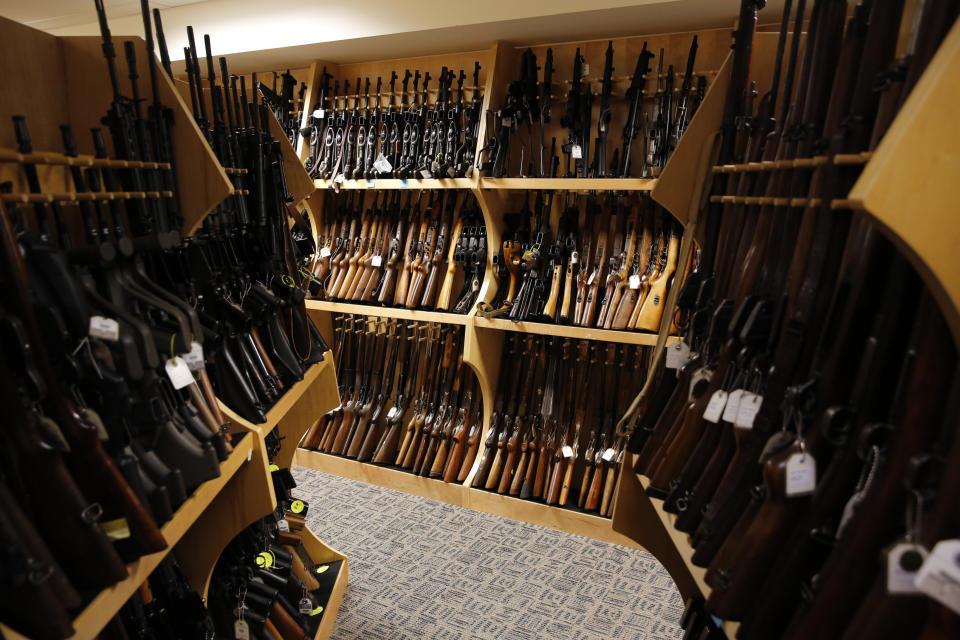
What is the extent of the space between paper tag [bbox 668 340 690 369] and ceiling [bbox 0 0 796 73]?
1.67m

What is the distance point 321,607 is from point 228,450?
4.10 feet

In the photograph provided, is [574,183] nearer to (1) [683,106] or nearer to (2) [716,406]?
(1) [683,106]

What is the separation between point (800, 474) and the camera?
934 mm

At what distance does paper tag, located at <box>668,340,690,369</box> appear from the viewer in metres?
1.50

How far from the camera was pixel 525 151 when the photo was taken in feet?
10.9

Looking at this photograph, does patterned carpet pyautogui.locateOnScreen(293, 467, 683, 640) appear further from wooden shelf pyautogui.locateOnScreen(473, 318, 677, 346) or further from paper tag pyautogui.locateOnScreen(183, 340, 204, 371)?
paper tag pyautogui.locateOnScreen(183, 340, 204, 371)

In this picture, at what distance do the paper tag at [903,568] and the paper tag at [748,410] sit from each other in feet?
1.29

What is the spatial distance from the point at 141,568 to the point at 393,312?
2.41 m

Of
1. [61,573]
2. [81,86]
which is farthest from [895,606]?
[81,86]

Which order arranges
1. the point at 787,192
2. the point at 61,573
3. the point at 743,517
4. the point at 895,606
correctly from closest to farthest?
the point at 895,606, the point at 61,573, the point at 743,517, the point at 787,192

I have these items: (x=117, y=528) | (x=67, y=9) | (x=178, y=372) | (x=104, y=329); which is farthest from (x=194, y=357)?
(x=67, y=9)

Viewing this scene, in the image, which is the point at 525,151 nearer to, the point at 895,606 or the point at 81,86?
the point at 81,86

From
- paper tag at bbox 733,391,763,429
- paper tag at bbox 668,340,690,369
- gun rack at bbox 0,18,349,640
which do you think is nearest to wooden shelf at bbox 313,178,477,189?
gun rack at bbox 0,18,349,640

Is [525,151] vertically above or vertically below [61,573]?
above
